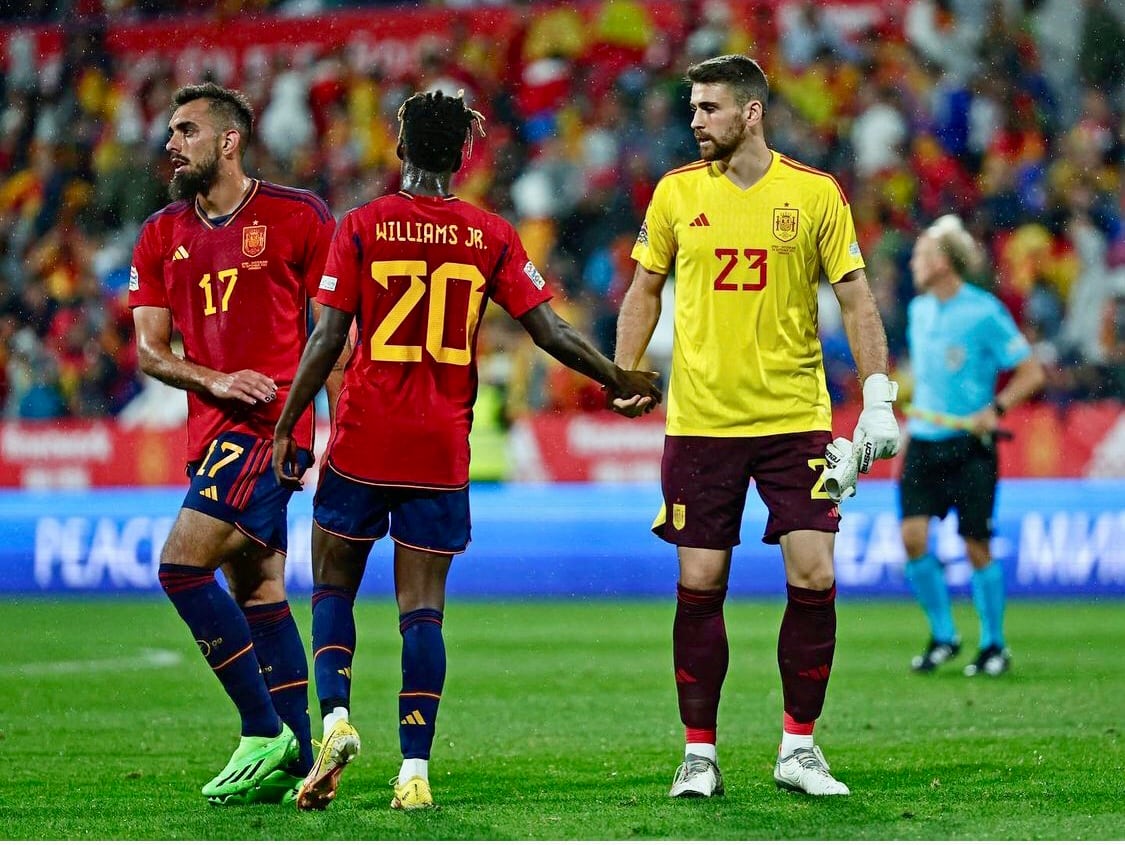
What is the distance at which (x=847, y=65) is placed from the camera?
19234 mm

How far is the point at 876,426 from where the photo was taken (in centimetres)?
602

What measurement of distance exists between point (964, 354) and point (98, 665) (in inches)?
213

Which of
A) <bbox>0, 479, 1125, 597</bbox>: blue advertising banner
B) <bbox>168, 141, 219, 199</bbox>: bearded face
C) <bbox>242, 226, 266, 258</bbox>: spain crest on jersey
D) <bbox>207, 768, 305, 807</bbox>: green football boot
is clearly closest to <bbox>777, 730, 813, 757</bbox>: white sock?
<bbox>207, 768, 305, 807</bbox>: green football boot

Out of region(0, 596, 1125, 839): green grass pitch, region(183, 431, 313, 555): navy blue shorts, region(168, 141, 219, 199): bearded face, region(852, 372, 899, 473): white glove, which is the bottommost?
region(0, 596, 1125, 839): green grass pitch

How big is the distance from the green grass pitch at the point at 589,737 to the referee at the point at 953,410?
594mm

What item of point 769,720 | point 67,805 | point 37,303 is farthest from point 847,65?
point 67,805

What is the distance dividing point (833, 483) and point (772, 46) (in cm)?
1430

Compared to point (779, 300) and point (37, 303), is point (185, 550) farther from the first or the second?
point (37, 303)

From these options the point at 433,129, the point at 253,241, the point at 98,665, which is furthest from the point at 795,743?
the point at 98,665

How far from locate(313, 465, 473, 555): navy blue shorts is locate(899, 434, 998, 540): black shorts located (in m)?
5.34

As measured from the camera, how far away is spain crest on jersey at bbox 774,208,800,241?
6.17m

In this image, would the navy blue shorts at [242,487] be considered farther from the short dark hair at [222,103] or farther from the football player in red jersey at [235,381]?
the short dark hair at [222,103]

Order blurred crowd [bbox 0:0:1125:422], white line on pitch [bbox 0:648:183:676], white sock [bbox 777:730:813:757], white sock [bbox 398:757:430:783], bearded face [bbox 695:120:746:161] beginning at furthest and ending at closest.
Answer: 1. blurred crowd [bbox 0:0:1125:422]
2. white line on pitch [bbox 0:648:183:676]
3. bearded face [bbox 695:120:746:161]
4. white sock [bbox 777:730:813:757]
5. white sock [bbox 398:757:430:783]

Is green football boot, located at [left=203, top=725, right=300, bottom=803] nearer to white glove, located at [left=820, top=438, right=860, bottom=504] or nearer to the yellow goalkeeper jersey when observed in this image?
the yellow goalkeeper jersey
